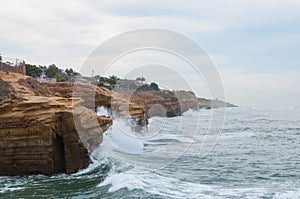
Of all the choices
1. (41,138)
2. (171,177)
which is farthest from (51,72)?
(171,177)

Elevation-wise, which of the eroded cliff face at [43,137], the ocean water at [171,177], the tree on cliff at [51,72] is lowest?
the ocean water at [171,177]

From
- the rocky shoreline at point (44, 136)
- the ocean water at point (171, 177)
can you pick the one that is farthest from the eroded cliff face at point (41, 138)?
the ocean water at point (171, 177)

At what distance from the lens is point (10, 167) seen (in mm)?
15203

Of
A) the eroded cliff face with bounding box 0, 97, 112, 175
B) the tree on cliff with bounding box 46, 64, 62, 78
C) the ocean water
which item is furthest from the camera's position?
the tree on cliff with bounding box 46, 64, 62, 78

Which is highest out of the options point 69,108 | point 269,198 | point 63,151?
point 69,108

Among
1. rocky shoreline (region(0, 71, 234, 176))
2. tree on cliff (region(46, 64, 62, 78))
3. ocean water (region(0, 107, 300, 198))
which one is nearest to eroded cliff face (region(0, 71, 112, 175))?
rocky shoreline (region(0, 71, 234, 176))

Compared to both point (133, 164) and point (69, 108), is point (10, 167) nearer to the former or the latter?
point (69, 108)

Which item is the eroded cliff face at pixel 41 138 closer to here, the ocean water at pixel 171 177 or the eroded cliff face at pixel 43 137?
the eroded cliff face at pixel 43 137

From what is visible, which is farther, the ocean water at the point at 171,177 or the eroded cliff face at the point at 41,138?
the eroded cliff face at the point at 41,138

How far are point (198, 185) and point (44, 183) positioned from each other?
5.21 metres

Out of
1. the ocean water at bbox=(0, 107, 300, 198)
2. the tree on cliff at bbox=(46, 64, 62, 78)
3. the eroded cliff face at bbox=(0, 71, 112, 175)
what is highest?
the tree on cliff at bbox=(46, 64, 62, 78)

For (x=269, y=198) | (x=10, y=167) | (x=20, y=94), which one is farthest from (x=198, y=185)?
(x=20, y=94)

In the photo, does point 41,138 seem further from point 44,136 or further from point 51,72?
point 51,72

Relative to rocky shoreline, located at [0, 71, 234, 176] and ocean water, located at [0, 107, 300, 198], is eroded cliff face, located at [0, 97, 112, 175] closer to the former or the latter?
rocky shoreline, located at [0, 71, 234, 176]
